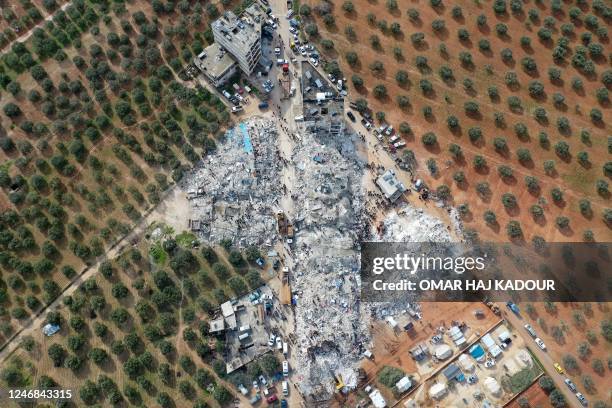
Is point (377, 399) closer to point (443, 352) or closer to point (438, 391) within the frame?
point (438, 391)

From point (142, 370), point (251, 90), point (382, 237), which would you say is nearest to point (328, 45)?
point (251, 90)

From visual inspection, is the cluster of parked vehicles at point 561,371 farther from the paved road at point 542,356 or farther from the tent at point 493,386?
the tent at point 493,386

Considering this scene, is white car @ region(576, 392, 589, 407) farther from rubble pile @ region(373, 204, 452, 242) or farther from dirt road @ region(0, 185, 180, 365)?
dirt road @ region(0, 185, 180, 365)

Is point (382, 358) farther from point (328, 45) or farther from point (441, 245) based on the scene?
point (328, 45)

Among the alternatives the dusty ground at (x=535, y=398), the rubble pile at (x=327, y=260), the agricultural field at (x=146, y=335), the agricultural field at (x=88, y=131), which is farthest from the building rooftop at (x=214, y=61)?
the dusty ground at (x=535, y=398)

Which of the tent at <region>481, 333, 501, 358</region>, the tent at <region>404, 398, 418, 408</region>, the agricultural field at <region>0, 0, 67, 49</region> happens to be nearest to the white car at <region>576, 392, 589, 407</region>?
the tent at <region>481, 333, 501, 358</region>

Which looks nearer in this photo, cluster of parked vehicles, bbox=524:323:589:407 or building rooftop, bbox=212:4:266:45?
cluster of parked vehicles, bbox=524:323:589:407

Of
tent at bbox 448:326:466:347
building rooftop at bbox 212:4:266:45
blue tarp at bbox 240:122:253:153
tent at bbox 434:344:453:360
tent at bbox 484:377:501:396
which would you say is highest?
building rooftop at bbox 212:4:266:45
